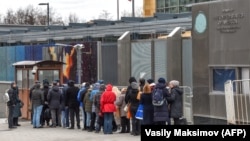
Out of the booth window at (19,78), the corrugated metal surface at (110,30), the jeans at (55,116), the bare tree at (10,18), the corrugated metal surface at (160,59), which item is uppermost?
the bare tree at (10,18)

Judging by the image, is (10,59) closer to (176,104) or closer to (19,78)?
(19,78)

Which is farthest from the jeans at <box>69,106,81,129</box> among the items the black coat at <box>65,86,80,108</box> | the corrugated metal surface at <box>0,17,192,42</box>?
the corrugated metal surface at <box>0,17,192,42</box>

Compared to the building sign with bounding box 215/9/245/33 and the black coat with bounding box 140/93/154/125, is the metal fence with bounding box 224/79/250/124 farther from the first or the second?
the building sign with bounding box 215/9/245/33

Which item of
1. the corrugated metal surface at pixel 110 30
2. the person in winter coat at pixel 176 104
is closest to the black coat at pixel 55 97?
the person in winter coat at pixel 176 104

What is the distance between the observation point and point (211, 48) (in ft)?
61.5

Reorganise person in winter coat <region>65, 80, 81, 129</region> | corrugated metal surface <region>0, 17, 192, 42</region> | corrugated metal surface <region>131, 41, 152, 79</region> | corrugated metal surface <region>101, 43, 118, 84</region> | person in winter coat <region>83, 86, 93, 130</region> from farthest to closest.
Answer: corrugated metal surface <region>101, 43, 118, 84</region>
corrugated metal surface <region>0, 17, 192, 42</region>
corrugated metal surface <region>131, 41, 152, 79</region>
person in winter coat <region>65, 80, 81, 129</region>
person in winter coat <region>83, 86, 93, 130</region>

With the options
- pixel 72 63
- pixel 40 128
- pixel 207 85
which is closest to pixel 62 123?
pixel 40 128

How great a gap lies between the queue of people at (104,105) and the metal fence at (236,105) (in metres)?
1.83

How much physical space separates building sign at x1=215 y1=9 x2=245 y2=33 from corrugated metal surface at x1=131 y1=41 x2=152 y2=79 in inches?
223

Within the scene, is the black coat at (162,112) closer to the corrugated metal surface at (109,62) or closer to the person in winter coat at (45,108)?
the person in winter coat at (45,108)

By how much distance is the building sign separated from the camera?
1739 centimetres

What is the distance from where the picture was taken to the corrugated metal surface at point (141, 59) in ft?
77.9

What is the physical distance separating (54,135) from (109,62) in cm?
1017

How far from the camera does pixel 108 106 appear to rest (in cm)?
1717
